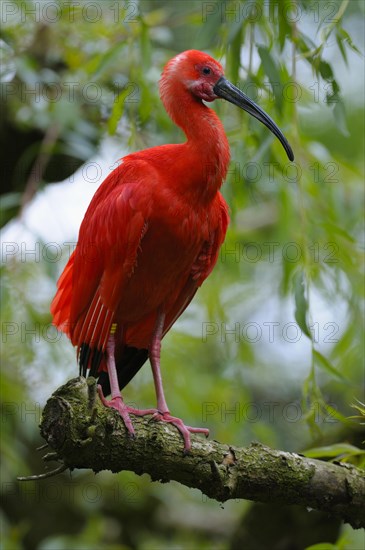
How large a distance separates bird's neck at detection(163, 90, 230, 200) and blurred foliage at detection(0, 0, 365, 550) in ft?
0.56

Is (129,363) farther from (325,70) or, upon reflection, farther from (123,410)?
(325,70)

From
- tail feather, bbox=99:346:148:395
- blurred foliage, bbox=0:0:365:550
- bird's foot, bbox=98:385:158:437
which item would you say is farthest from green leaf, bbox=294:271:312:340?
tail feather, bbox=99:346:148:395

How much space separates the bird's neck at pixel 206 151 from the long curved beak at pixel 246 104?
11 centimetres

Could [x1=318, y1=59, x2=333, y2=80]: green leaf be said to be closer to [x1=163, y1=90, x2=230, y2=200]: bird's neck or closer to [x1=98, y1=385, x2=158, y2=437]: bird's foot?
[x1=163, y1=90, x2=230, y2=200]: bird's neck

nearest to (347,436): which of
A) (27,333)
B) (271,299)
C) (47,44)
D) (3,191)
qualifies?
(27,333)

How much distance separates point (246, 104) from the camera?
3.68 metres

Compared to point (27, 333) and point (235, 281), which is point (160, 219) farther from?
point (235, 281)

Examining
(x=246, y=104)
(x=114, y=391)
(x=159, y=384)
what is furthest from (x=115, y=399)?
(x=246, y=104)

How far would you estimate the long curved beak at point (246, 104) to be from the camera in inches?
144

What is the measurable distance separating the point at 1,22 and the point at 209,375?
274 centimetres

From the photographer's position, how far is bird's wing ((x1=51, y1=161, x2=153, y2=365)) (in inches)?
142

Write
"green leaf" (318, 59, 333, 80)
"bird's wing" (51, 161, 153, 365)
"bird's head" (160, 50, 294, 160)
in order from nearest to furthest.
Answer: "green leaf" (318, 59, 333, 80) → "bird's wing" (51, 161, 153, 365) → "bird's head" (160, 50, 294, 160)

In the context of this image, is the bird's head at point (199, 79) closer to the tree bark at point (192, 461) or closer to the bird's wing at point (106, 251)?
the bird's wing at point (106, 251)

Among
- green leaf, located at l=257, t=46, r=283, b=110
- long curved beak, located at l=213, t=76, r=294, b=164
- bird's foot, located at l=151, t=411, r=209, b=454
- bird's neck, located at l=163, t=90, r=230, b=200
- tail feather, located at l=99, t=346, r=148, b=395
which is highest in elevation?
green leaf, located at l=257, t=46, r=283, b=110
